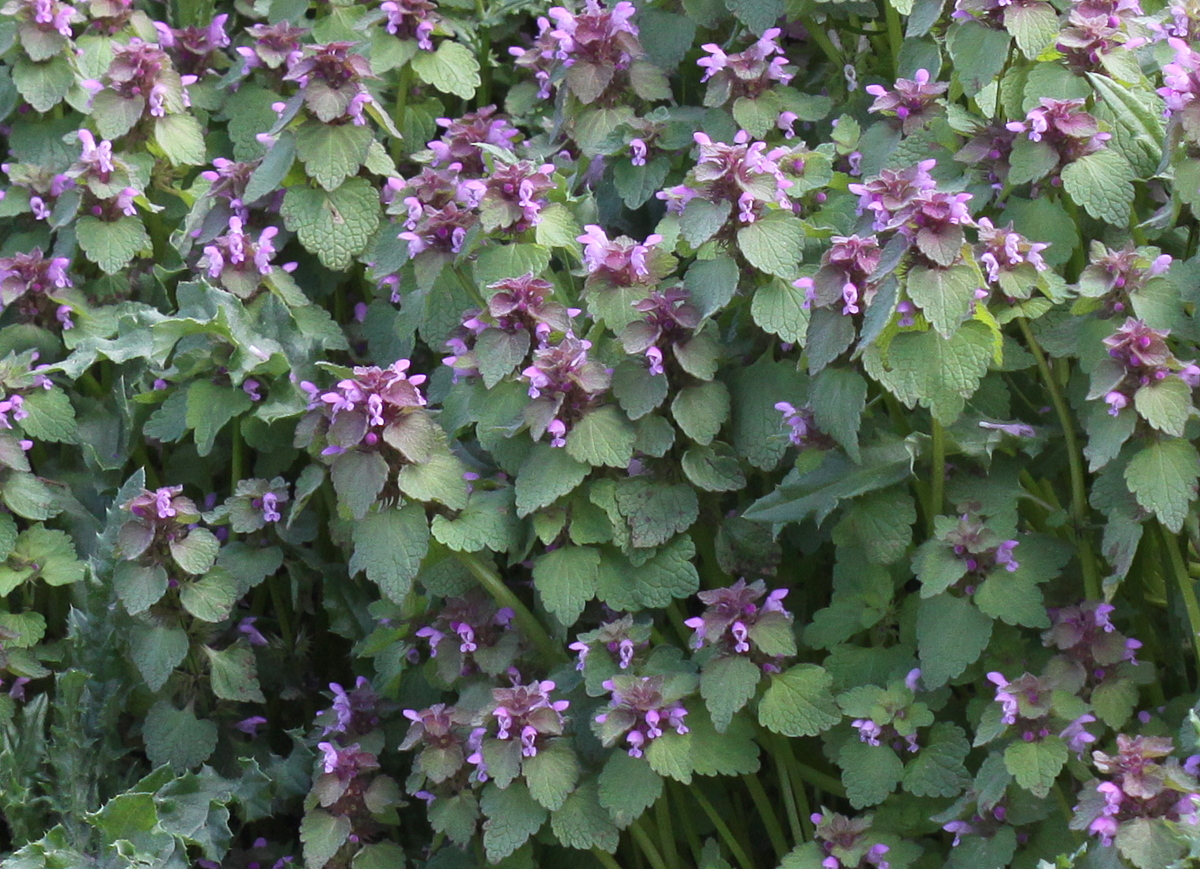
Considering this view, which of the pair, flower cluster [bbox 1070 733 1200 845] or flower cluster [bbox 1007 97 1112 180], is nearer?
flower cluster [bbox 1070 733 1200 845]

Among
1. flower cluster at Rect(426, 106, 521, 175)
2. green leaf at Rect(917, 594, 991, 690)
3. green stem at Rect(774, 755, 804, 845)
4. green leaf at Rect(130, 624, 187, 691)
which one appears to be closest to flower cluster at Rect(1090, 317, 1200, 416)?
green leaf at Rect(917, 594, 991, 690)

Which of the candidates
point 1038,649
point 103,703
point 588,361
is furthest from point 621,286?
point 103,703

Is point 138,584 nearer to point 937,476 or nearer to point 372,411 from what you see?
point 372,411

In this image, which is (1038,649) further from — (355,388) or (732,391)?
(355,388)

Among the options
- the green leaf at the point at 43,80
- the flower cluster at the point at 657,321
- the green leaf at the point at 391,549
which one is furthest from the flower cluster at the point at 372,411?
the green leaf at the point at 43,80

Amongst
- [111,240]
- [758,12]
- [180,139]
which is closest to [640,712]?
[758,12]

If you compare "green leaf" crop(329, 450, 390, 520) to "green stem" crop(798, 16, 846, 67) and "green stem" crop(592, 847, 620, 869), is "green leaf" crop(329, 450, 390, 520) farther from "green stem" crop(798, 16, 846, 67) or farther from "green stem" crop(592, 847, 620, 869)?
"green stem" crop(798, 16, 846, 67)
